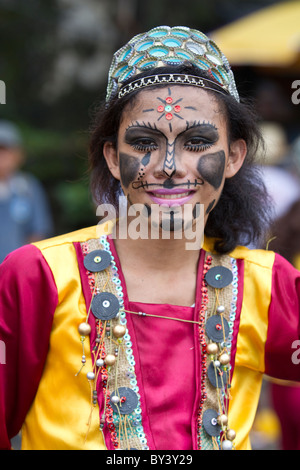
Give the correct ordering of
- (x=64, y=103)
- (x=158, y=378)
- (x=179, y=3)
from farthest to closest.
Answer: (x=64, y=103) → (x=179, y=3) → (x=158, y=378)

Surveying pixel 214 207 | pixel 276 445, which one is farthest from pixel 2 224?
pixel 214 207

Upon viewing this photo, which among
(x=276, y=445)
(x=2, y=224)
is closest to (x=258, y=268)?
(x=276, y=445)

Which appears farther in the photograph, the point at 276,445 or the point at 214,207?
the point at 276,445

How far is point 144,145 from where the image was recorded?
2385mm

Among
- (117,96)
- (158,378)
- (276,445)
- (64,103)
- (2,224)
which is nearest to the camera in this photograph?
(158,378)

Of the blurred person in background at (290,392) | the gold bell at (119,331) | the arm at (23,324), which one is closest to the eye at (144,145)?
the arm at (23,324)

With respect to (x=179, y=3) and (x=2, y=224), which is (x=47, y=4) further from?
(x=2, y=224)

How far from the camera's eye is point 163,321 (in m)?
2.41

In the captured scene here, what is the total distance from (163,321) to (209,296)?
0.21 m

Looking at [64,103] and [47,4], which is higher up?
[47,4]

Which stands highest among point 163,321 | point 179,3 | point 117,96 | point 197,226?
point 179,3

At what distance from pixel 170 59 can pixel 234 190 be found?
62cm

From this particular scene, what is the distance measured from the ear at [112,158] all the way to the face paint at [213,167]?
338mm

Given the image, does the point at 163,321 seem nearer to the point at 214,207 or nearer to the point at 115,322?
the point at 115,322
